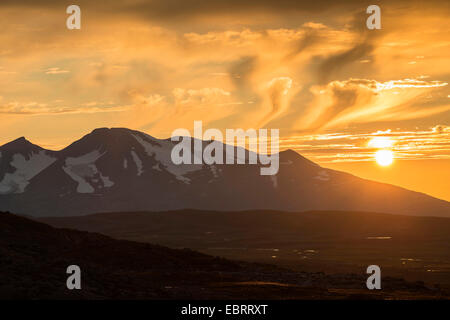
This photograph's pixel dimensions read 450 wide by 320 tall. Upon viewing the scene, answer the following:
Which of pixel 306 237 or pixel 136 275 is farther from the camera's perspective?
pixel 306 237

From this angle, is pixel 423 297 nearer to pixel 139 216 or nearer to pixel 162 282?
pixel 162 282

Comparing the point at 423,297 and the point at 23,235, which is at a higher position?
the point at 23,235

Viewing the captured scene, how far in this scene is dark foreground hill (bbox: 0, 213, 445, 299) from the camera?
3944cm

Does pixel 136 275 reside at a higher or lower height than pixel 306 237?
lower

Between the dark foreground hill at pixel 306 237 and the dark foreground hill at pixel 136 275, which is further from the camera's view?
the dark foreground hill at pixel 306 237

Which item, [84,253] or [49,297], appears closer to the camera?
[49,297]

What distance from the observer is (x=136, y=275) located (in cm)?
5038

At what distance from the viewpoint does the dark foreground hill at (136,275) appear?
39438mm

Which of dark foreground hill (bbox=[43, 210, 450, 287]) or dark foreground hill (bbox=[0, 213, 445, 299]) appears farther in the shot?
dark foreground hill (bbox=[43, 210, 450, 287])

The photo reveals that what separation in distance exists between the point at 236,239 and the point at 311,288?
85.3m

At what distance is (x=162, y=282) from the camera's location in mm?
47594
